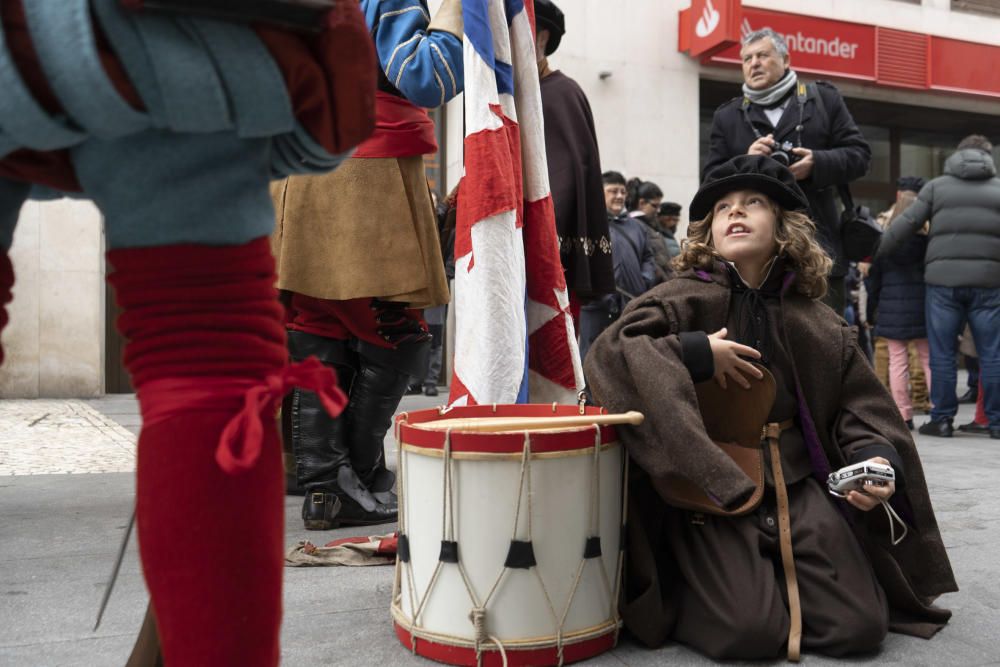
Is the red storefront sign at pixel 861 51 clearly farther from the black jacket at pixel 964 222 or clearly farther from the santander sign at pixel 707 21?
the black jacket at pixel 964 222

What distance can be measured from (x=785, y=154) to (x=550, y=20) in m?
0.95

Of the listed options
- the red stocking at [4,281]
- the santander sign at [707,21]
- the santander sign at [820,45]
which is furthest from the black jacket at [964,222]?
the red stocking at [4,281]

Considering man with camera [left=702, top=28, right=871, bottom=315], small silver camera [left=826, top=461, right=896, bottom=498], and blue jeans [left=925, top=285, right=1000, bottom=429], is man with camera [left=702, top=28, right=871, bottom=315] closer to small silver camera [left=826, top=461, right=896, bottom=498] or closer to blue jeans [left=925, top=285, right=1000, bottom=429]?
small silver camera [left=826, top=461, right=896, bottom=498]

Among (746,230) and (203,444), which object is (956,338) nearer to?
(746,230)

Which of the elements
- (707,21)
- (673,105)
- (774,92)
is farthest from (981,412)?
(707,21)

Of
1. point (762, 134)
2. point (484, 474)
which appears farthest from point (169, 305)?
point (762, 134)

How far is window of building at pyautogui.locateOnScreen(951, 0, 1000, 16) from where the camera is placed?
11.7 meters

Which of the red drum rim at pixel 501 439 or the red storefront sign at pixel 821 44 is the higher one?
the red storefront sign at pixel 821 44

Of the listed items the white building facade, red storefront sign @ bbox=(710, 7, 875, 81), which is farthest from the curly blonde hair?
red storefront sign @ bbox=(710, 7, 875, 81)

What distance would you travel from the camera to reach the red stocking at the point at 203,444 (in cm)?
96

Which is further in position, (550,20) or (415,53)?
(550,20)

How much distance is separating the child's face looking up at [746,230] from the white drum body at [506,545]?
68 centimetres

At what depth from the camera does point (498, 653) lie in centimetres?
185

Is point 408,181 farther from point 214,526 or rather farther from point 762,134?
point 214,526
